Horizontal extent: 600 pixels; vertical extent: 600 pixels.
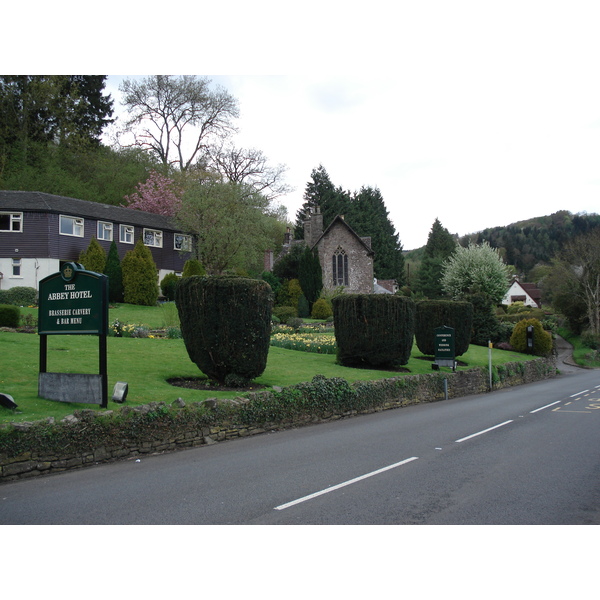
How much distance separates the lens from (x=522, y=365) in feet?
107

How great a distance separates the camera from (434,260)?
247 feet

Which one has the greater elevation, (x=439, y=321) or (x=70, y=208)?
(x=70, y=208)

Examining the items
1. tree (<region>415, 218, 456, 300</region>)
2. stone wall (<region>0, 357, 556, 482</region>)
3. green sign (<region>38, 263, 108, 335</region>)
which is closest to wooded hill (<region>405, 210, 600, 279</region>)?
tree (<region>415, 218, 456, 300</region>)

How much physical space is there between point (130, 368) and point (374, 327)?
10165mm

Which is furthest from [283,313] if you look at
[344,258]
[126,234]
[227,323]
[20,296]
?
[227,323]

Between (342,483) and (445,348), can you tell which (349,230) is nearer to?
(445,348)

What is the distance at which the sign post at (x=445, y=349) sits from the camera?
2392cm

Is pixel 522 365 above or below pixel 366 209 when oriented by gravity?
below

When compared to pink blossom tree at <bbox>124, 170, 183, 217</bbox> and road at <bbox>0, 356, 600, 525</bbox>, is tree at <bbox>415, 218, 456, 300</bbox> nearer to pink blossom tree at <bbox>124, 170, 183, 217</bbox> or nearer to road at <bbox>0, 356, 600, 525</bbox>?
pink blossom tree at <bbox>124, 170, 183, 217</bbox>

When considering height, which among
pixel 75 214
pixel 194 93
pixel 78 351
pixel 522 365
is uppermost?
pixel 194 93

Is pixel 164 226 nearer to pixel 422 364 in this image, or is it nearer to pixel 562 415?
pixel 422 364

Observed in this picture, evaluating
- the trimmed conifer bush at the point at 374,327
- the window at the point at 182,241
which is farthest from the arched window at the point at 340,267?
the trimmed conifer bush at the point at 374,327

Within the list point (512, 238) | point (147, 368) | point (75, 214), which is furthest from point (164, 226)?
point (512, 238)

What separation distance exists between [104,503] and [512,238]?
14910 centimetres
